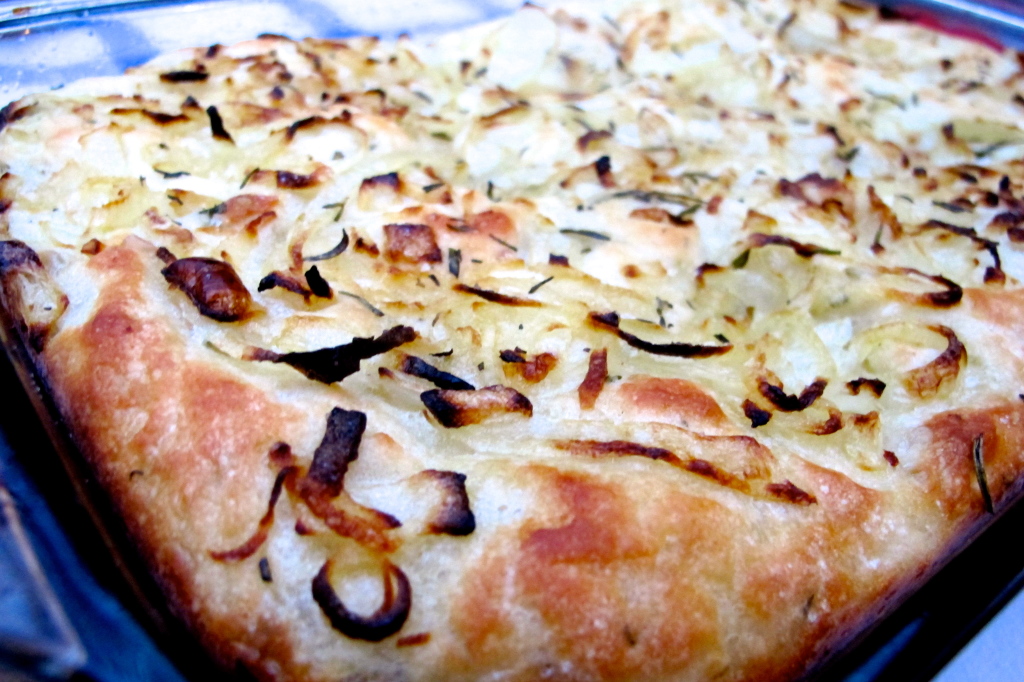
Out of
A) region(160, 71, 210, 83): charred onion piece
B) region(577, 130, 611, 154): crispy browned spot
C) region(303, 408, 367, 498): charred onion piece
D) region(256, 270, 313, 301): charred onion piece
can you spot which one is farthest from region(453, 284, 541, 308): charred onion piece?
region(160, 71, 210, 83): charred onion piece

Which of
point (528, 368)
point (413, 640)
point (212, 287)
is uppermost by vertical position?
point (212, 287)

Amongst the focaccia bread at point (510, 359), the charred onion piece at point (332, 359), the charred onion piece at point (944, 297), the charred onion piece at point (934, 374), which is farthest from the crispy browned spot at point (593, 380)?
the charred onion piece at point (944, 297)

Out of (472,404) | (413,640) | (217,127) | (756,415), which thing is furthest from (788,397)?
(217,127)

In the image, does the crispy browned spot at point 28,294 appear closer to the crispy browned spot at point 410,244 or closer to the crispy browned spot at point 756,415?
A: the crispy browned spot at point 410,244

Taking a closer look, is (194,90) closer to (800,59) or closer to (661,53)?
(661,53)

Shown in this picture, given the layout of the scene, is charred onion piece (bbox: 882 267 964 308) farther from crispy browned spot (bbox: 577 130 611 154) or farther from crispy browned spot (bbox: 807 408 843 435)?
crispy browned spot (bbox: 577 130 611 154)

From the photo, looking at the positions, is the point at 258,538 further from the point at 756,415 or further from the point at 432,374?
the point at 756,415
